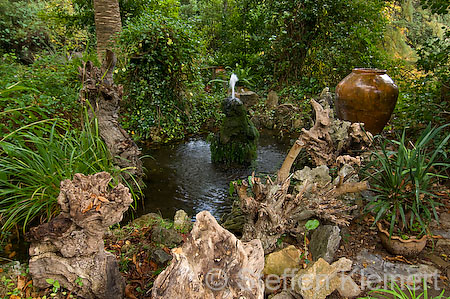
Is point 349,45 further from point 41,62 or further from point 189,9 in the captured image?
point 189,9

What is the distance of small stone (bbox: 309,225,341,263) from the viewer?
80.0 inches

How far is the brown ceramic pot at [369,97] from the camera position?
13.4 feet

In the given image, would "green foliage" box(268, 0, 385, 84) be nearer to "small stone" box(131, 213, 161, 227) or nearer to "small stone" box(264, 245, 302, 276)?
"small stone" box(131, 213, 161, 227)

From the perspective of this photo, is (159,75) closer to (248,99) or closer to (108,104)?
(108,104)

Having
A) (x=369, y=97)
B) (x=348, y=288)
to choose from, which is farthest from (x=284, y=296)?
(x=369, y=97)

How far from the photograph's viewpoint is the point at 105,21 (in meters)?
5.32

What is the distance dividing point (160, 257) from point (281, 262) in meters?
0.79

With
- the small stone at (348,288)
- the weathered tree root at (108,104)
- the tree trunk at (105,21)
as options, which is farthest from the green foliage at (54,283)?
the tree trunk at (105,21)

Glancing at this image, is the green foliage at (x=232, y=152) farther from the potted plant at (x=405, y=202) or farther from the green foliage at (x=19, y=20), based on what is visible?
the green foliage at (x=19, y=20)

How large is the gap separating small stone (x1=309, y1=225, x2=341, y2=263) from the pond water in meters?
1.37

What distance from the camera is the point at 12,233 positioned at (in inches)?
86.3

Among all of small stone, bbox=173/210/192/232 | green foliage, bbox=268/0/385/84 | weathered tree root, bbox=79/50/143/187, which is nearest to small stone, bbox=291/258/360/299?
small stone, bbox=173/210/192/232

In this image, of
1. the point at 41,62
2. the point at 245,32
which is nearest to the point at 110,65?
the point at 41,62

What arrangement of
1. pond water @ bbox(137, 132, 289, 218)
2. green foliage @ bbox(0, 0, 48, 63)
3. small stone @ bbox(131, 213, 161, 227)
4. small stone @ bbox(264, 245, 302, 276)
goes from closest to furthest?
small stone @ bbox(264, 245, 302, 276)
small stone @ bbox(131, 213, 161, 227)
pond water @ bbox(137, 132, 289, 218)
green foliage @ bbox(0, 0, 48, 63)
